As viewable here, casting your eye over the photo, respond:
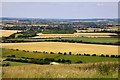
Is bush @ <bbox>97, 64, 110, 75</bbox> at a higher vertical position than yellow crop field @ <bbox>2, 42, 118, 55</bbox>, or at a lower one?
higher

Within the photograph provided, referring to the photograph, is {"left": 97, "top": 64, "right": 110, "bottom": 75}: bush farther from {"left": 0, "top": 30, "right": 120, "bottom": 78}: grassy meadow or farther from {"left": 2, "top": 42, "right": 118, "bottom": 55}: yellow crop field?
{"left": 2, "top": 42, "right": 118, "bottom": 55}: yellow crop field

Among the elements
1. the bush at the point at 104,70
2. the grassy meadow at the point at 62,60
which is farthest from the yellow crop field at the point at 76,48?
the bush at the point at 104,70

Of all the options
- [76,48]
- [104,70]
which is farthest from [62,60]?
[104,70]

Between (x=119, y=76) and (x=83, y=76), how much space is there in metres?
1.26

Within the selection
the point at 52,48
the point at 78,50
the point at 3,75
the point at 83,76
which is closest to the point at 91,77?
the point at 83,76

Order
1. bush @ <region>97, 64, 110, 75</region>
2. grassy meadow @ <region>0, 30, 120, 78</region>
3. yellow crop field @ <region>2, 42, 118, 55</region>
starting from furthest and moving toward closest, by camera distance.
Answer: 1. yellow crop field @ <region>2, 42, 118, 55</region>
2. bush @ <region>97, 64, 110, 75</region>
3. grassy meadow @ <region>0, 30, 120, 78</region>

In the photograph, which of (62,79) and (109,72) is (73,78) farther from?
(109,72)

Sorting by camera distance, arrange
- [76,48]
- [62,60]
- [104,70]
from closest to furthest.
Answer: [104,70], [62,60], [76,48]

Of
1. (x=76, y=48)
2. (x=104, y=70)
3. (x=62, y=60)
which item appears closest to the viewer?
(x=104, y=70)

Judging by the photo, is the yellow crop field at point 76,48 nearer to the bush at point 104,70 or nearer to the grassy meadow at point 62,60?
the grassy meadow at point 62,60

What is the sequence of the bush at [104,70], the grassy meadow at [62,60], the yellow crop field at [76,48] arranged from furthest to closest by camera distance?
the yellow crop field at [76,48] → the bush at [104,70] → the grassy meadow at [62,60]

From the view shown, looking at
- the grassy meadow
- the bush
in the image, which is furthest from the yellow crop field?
the bush

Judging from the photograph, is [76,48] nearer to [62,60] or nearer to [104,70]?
[62,60]

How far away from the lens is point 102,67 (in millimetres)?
10766
